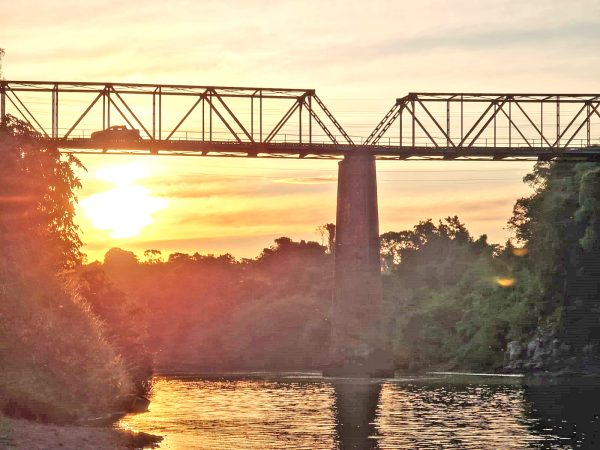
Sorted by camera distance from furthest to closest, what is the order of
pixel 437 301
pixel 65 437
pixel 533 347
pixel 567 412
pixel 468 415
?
pixel 437 301
pixel 533 347
pixel 567 412
pixel 468 415
pixel 65 437

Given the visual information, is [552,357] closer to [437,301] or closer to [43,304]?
[437,301]

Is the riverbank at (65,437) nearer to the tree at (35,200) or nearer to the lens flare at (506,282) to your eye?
the tree at (35,200)

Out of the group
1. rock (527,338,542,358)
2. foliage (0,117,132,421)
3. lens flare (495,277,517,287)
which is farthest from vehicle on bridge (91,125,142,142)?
lens flare (495,277,517,287)

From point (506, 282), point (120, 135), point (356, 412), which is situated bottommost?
point (356, 412)

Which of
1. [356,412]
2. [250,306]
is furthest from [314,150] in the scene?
[250,306]

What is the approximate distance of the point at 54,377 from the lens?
182ft

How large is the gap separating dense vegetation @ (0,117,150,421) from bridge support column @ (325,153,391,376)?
132ft

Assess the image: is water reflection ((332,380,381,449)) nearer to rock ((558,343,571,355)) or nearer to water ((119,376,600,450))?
water ((119,376,600,450))

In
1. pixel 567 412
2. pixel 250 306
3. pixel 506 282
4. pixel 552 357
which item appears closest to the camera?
pixel 567 412

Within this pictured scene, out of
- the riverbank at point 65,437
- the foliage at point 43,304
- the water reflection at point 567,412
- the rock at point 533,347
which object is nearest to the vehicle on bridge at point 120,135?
the water reflection at point 567,412

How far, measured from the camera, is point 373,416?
67438 millimetres

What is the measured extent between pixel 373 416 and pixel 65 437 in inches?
922

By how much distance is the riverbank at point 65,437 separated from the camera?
4391cm

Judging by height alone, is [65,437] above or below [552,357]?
below
